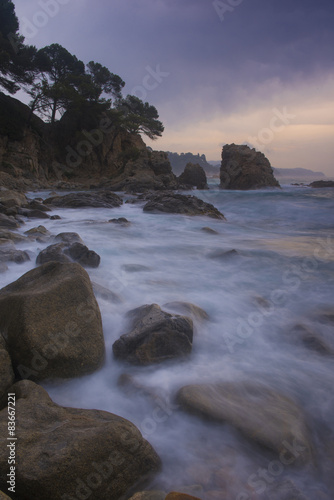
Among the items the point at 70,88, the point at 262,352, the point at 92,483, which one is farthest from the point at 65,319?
the point at 70,88

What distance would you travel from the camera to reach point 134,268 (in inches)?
222

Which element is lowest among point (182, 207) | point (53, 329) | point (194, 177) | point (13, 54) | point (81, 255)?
point (53, 329)

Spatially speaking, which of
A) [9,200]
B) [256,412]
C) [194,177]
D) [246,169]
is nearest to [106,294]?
[256,412]

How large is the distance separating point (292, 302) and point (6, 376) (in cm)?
369

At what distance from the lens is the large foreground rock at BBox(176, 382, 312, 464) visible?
206 cm

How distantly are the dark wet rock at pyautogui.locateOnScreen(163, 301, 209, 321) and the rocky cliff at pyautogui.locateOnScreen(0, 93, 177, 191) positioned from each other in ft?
68.0

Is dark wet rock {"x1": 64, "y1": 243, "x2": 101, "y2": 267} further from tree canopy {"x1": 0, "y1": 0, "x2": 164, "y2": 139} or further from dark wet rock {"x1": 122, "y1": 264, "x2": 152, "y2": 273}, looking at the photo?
tree canopy {"x1": 0, "y1": 0, "x2": 164, "y2": 139}

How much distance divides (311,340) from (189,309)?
1.38 metres

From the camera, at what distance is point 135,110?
42531mm

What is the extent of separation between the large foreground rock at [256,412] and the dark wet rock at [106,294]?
1789 millimetres

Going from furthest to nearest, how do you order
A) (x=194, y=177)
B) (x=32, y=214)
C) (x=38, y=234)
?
1. (x=194, y=177)
2. (x=32, y=214)
3. (x=38, y=234)

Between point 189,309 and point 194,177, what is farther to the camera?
point 194,177

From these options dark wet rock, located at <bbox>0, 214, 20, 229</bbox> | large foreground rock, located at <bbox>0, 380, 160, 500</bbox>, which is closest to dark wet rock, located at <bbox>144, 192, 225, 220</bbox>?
dark wet rock, located at <bbox>0, 214, 20, 229</bbox>

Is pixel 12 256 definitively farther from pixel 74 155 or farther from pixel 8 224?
pixel 74 155
